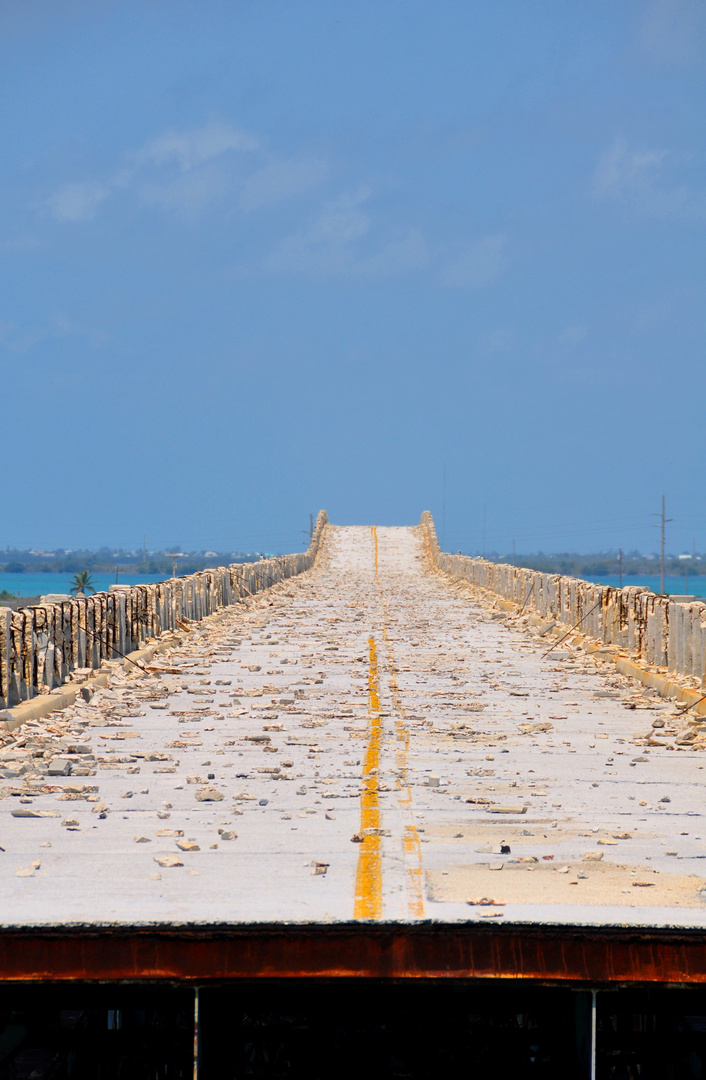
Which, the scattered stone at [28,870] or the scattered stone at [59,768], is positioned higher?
the scattered stone at [59,768]

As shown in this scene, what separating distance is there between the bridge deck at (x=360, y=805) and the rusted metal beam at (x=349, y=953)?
11cm

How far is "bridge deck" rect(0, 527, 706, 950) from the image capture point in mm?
7270

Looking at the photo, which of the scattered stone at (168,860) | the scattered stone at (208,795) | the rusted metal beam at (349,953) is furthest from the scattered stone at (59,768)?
the rusted metal beam at (349,953)

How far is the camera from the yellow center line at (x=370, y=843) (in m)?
7.09

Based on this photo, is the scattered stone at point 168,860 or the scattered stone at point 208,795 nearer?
the scattered stone at point 168,860

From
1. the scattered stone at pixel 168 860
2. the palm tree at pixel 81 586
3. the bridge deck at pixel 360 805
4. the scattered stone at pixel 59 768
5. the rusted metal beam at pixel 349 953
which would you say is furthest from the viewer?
the palm tree at pixel 81 586

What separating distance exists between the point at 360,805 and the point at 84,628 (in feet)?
28.5

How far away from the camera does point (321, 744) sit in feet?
41.9

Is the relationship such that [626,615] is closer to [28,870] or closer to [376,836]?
[376,836]

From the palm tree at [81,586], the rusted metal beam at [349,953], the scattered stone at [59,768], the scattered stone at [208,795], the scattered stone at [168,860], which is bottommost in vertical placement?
the rusted metal beam at [349,953]

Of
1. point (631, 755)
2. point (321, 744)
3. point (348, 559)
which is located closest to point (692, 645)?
point (631, 755)

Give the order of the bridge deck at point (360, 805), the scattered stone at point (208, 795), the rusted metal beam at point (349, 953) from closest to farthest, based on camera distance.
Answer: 1. the rusted metal beam at point (349, 953)
2. the bridge deck at point (360, 805)
3. the scattered stone at point (208, 795)

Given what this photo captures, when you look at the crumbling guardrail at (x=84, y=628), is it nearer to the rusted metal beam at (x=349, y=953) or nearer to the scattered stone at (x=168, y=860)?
the scattered stone at (x=168, y=860)

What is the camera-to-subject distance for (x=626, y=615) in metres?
20.6
